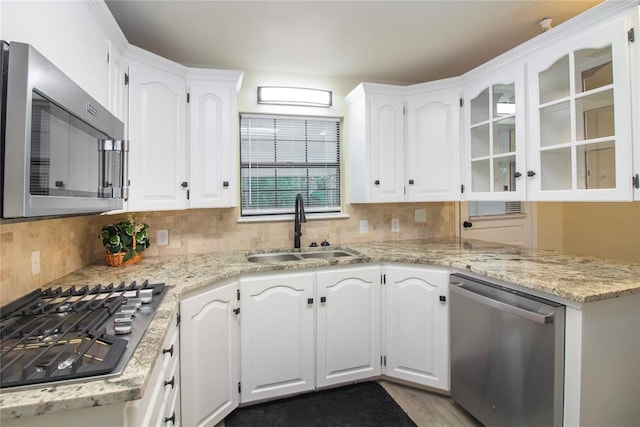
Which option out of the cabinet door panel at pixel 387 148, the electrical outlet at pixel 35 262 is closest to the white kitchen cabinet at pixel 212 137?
the electrical outlet at pixel 35 262

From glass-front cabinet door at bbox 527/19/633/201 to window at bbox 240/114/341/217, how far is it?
1511 mm

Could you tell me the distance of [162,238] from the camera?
7.67 feet

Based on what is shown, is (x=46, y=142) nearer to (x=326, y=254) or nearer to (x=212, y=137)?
(x=212, y=137)

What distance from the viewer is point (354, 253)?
2.38m

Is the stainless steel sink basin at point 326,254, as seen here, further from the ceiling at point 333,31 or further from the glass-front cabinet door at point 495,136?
the ceiling at point 333,31

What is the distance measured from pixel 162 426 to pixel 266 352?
36.1 inches

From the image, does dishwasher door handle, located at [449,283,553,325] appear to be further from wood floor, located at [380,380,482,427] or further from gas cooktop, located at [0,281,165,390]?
gas cooktop, located at [0,281,165,390]

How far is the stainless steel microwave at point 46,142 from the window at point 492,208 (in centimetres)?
301

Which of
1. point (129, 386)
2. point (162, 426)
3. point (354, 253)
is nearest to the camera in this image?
point (129, 386)

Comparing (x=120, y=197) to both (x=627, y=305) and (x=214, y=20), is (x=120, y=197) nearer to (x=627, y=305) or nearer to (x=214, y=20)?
(x=214, y=20)

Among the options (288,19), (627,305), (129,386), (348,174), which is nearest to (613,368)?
(627,305)

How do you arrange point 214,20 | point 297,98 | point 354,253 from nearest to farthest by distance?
point 214,20
point 354,253
point 297,98

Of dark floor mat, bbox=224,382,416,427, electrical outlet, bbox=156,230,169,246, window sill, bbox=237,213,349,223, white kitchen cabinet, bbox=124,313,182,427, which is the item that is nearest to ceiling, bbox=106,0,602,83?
window sill, bbox=237,213,349,223

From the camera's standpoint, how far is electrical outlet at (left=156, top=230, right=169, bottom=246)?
2.33 meters
